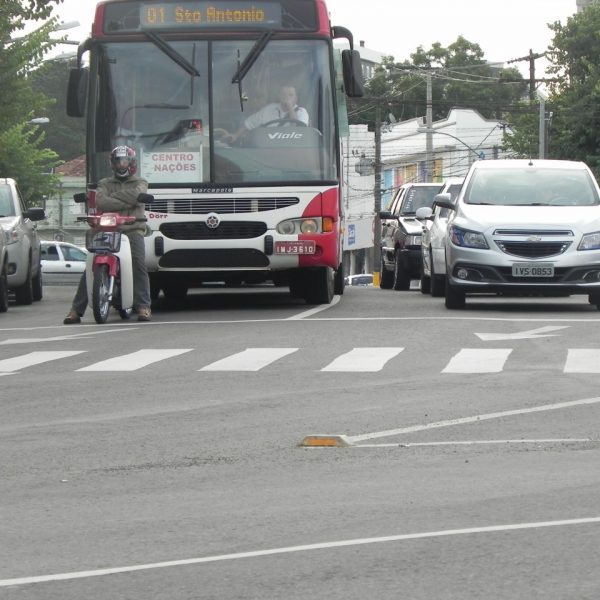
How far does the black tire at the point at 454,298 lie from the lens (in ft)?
69.8

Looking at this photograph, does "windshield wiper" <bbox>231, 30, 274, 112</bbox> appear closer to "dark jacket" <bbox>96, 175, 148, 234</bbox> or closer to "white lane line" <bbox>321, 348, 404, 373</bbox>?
"dark jacket" <bbox>96, 175, 148, 234</bbox>

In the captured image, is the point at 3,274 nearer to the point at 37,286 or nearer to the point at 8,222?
the point at 8,222

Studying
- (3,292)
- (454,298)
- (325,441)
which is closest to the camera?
(325,441)

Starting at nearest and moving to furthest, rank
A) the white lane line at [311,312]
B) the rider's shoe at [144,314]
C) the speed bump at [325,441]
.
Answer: the speed bump at [325,441]
the rider's shoe at [144,314]
the white lane line at [311,312]

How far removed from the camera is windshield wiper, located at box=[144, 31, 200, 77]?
2095 cm

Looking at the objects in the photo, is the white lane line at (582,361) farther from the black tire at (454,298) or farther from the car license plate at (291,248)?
the car license plate at (291,248)

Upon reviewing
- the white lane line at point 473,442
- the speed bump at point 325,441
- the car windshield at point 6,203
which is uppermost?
the car windshield at point 6,203

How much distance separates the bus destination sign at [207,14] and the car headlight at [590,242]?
4.29 m

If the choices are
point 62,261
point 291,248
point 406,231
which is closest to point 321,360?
point 291,248

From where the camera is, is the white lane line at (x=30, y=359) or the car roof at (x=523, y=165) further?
the car roof at (x=523, y=165)

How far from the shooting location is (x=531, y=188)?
22.1 meters

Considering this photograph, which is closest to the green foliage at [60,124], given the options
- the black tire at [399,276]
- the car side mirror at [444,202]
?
the black tire at [399,276]

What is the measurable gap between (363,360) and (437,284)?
35.9ft

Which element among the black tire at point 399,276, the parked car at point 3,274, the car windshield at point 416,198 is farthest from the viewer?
the car windshield at point 416,198
